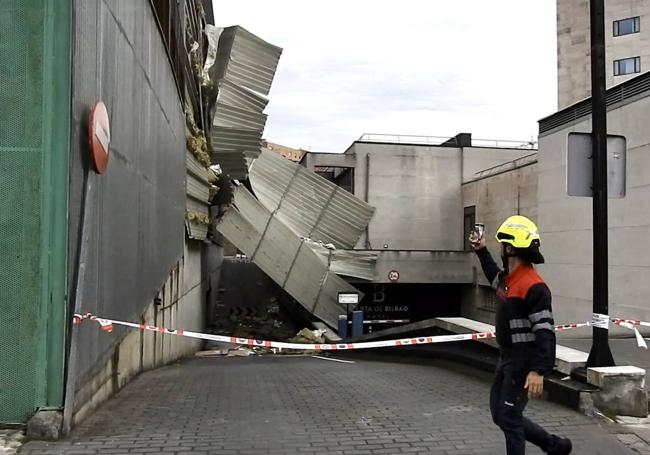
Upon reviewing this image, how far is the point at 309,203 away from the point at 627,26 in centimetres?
3884

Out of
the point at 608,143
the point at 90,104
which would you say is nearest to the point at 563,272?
the point at 608,143

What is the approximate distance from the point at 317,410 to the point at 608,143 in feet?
12.9

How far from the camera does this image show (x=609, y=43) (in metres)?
50.9

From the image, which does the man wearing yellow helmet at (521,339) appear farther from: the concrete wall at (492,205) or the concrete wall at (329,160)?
the concrete wall at (329,160)

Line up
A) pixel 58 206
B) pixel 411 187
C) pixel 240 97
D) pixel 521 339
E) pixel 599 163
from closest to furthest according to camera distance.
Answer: pixel 521 339 < pixel 58 206 < pixel 599 163 < pixel 240 97 < pixel 411 187

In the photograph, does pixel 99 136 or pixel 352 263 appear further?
pixel 352 263

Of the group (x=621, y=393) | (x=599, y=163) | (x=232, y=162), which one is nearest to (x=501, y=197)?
(x=232, y=162)

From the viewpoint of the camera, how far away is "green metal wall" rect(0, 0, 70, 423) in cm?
410

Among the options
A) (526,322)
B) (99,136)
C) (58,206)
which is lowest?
(526,322)

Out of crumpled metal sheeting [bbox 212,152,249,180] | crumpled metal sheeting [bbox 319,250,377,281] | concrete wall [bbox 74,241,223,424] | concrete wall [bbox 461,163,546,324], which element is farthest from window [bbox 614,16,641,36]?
concrete wall [bbox 74,241,223,424]

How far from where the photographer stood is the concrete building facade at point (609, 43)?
49750 mm

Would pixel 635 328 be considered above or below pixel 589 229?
below

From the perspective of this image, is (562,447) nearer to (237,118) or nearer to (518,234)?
(518,234)

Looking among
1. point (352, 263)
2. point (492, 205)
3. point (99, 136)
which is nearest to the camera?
point (99, 136)
